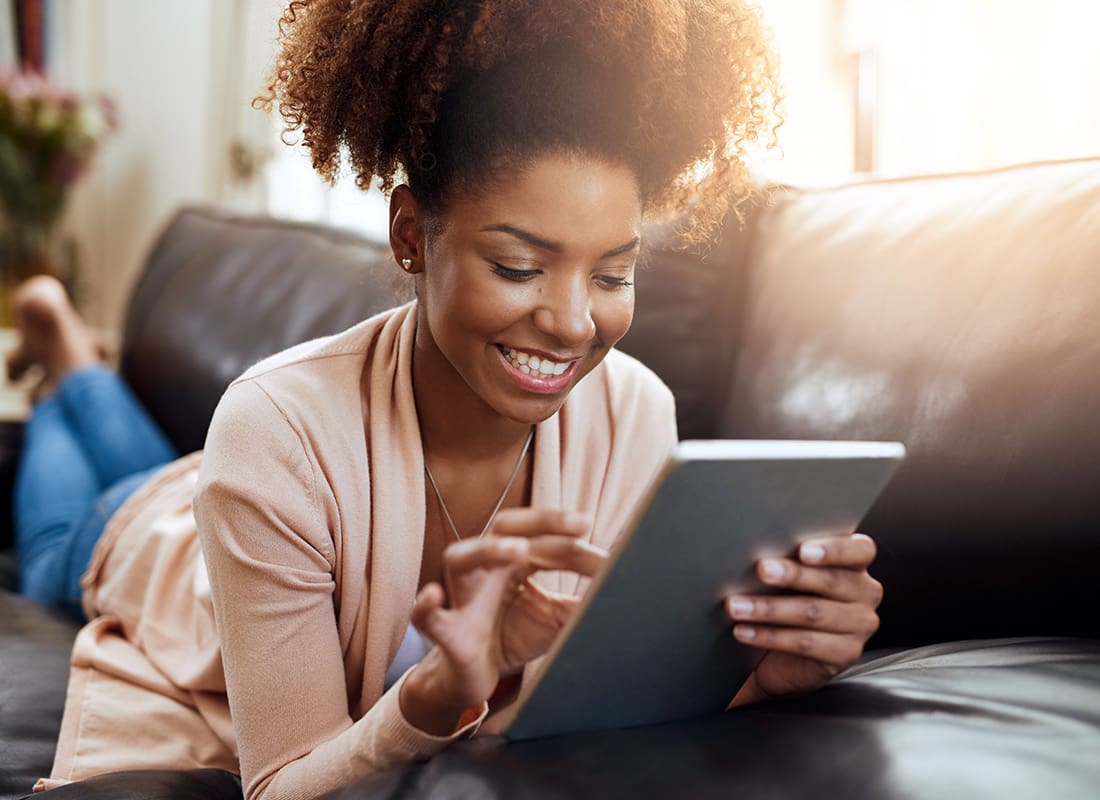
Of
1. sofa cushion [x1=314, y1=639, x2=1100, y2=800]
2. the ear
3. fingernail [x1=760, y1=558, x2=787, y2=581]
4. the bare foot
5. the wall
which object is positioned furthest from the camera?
the wall

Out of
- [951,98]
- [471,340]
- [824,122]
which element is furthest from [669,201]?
[824,122]

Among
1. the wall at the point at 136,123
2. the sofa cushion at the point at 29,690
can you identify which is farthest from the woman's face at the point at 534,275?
the wall at the point at 136,123

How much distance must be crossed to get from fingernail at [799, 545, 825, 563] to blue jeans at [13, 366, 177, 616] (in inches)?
50.1

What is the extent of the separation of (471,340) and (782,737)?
15.2 inches

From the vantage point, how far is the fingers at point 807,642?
77 cm

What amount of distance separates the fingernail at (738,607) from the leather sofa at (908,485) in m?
0.07

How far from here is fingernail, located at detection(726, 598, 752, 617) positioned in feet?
2.45

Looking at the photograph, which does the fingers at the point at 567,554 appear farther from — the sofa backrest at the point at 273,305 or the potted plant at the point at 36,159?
the potted plant at the point at 36,159

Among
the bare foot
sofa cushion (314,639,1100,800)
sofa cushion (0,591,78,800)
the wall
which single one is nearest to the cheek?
sofa cushion (314,639,1100,800)

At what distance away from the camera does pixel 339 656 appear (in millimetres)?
928

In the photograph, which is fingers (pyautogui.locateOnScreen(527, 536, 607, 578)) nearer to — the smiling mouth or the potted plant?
the smiling mouth

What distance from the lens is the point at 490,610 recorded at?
73 centimetres

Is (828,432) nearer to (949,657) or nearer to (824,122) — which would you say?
(949,657)

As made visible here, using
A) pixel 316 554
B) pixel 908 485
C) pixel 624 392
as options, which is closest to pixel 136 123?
pixel 624 392
